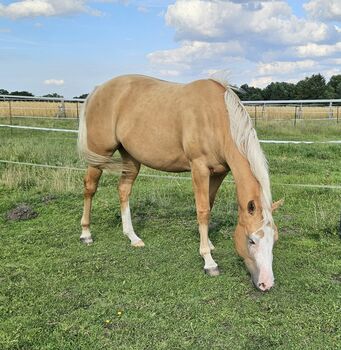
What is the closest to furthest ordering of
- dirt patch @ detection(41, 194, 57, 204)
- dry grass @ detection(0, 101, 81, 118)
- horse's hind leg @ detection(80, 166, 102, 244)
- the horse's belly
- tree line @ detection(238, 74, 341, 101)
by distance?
the horse's belly < horse's hind leg @ detection(80, 166, 102, 244) < dirt patch @ detection(41, 194, 57, 204) < dry grass @ detection(0, 101, 81, 118) < tree line @ detection(238, 74, 341, 101)

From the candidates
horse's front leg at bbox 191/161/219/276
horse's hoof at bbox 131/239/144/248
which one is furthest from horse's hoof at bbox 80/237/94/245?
horse's front leg at bbox 191/161/219/276

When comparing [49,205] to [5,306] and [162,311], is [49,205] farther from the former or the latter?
[162,311]

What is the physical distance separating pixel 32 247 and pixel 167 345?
7.78ft

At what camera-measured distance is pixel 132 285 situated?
11.5 feet

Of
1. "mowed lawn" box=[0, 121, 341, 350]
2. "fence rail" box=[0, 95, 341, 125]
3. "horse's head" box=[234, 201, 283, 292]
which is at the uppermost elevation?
"fence rail" box=[0, 95, 341, 125]

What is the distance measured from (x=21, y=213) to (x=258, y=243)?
3.52 m

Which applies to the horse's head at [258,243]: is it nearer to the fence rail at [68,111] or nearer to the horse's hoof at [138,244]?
the horse's hoof at [138,244]

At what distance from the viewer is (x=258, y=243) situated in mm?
3156

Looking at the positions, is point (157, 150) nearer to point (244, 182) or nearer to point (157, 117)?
point (157, 117)

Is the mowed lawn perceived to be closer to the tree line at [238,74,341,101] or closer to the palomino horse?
the palomino horse

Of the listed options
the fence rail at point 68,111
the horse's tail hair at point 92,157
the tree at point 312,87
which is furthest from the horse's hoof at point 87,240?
the tree at point 312,87

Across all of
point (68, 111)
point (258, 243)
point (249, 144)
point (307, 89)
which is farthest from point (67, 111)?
point (307, 89)

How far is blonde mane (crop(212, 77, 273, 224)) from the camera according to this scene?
3258 mm

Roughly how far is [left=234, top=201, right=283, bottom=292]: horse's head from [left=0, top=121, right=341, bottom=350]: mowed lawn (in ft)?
0.70
